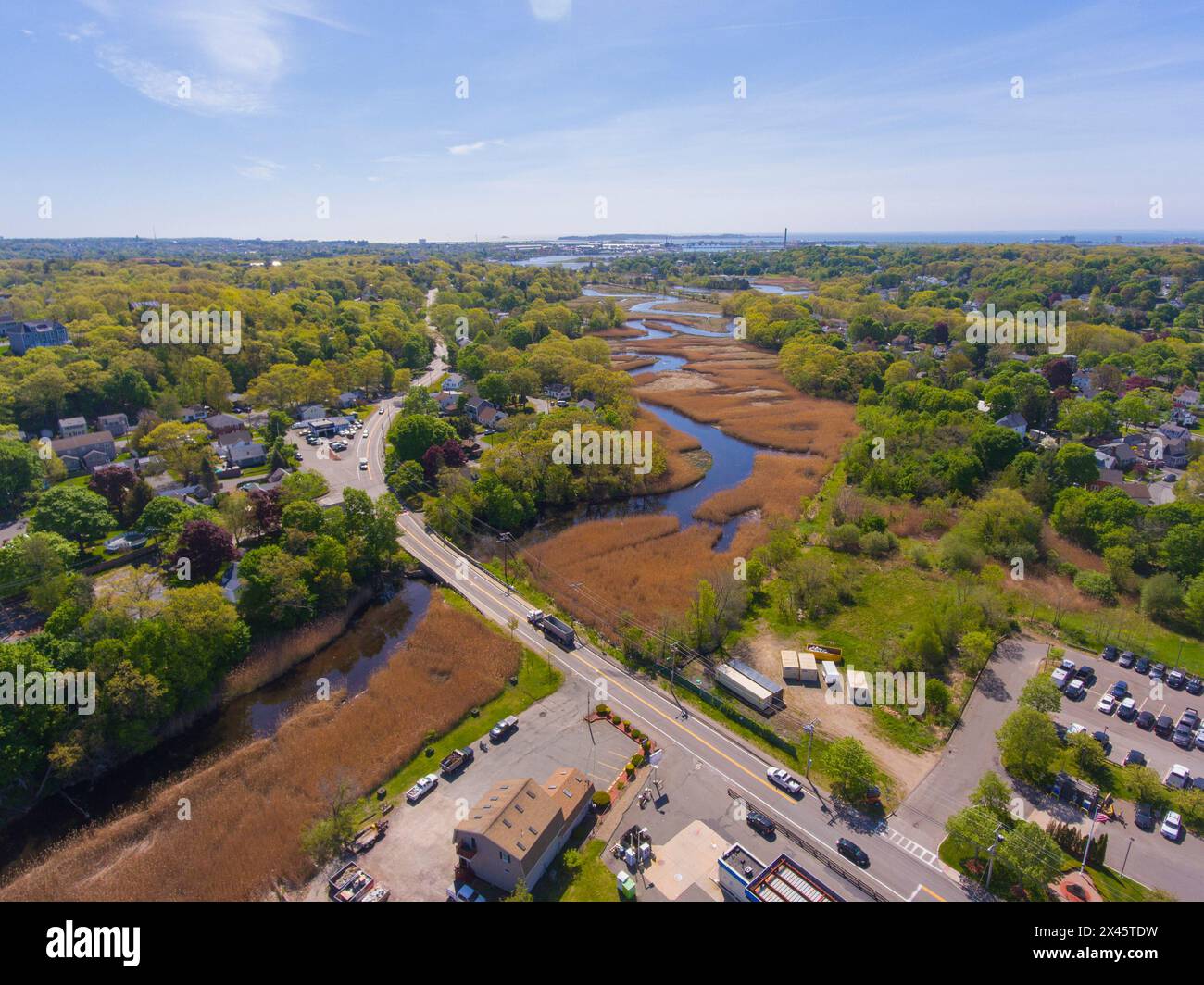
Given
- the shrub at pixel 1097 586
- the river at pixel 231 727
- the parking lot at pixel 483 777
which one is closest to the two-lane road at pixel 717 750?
the parking lot at pixel 483 777

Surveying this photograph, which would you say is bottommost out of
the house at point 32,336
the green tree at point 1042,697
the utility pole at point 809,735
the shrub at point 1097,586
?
the utility pole at point 809,735

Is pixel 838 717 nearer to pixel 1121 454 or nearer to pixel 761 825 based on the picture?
pixel 761 825

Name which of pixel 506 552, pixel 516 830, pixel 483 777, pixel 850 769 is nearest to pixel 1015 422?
pixel 850 769

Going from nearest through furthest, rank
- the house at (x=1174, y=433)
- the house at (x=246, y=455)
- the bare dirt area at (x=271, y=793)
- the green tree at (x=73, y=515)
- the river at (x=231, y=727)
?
the bare dirt area at (x=271, y=793) < the river at (x=231, y=727) < the green tree at (x=73, y=515) < the house at (x=1174, y=433) < the house at (x=246, y=455)

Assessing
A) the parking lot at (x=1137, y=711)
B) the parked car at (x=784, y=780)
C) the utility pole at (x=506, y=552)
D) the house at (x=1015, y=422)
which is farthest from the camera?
the house at (x=1015, y=422)

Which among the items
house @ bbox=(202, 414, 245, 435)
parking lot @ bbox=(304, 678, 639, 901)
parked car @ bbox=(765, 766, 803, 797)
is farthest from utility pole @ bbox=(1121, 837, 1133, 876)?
house @ bbox=(202, 414, 245, 435)

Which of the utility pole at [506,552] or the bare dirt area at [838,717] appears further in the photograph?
the utility pole at [506,552]

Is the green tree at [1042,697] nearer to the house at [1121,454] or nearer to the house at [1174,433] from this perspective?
the house at [1121,454]
